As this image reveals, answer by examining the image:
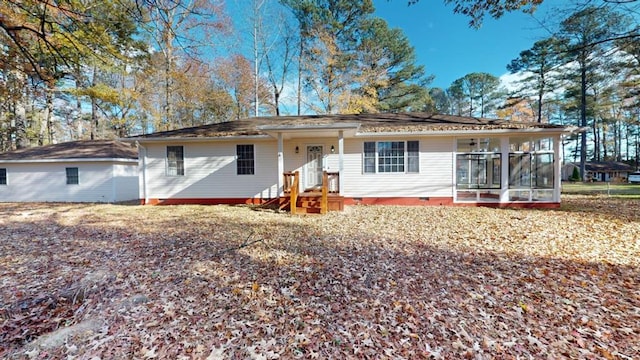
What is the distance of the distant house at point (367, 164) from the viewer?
9273 mm

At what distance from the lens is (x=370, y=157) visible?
993 centimetres

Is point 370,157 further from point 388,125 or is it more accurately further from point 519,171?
point 519,171

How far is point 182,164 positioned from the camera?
412 inches

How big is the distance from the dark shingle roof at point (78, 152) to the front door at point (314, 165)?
9813 millimetres

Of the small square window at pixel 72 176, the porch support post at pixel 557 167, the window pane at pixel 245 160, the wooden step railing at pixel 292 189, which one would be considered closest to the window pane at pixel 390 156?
the wooden step railing at pixel 292 189

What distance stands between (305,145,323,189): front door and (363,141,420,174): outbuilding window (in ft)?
5.84

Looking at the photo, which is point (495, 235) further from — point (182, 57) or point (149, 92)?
point (149, 92)

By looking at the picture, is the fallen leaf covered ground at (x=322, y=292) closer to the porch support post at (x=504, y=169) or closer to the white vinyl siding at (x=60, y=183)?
the porch support post at (x=504, y=169)

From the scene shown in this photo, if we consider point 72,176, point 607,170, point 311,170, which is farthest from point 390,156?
point 607,170

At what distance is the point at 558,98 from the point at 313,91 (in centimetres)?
2633

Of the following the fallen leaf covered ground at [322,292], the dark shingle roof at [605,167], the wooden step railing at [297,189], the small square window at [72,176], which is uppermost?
the dark shingle roof at [605,167]

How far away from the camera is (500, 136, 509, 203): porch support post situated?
9.24 m

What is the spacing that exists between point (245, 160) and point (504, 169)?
9585 millimetres

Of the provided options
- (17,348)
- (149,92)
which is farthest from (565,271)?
(149,92)
